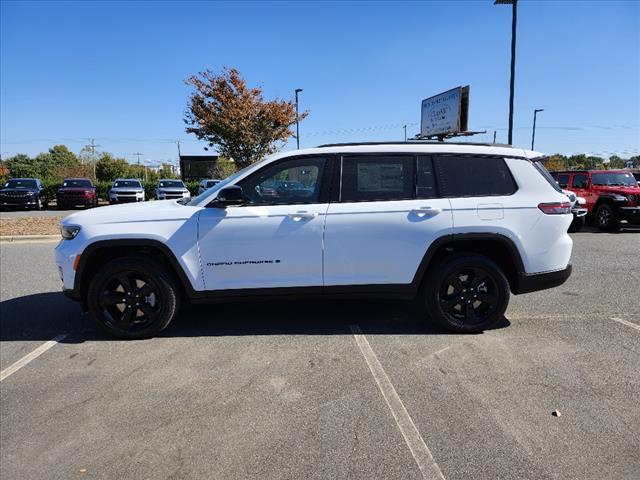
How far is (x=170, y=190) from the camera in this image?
2308cm

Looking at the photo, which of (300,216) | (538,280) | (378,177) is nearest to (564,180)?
(538,280)

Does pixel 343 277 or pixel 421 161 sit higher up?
pixel 421 161

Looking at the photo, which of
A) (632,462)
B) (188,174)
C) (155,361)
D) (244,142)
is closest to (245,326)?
(155,361)

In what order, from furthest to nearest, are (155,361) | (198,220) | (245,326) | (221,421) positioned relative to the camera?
1. (245,326)
2. (198,220)
3. (155,361)
4. (221,421)

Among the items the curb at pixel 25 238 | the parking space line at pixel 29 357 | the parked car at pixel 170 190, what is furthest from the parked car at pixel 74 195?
the parking space line at pixel 29 357

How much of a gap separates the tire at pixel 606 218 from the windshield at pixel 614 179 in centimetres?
83

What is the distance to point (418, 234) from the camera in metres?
4.25

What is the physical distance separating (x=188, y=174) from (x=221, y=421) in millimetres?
35575

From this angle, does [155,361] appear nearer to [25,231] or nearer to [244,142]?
[25,231]

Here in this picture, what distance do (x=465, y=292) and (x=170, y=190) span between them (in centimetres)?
2096

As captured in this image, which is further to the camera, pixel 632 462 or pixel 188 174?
pixel 188 174

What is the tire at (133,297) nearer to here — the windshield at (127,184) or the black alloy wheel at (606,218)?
the black alloy wheel at (606,218)

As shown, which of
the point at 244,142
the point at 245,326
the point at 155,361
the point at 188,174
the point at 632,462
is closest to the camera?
the point at 632,462

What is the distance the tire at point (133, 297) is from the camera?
4.27m
